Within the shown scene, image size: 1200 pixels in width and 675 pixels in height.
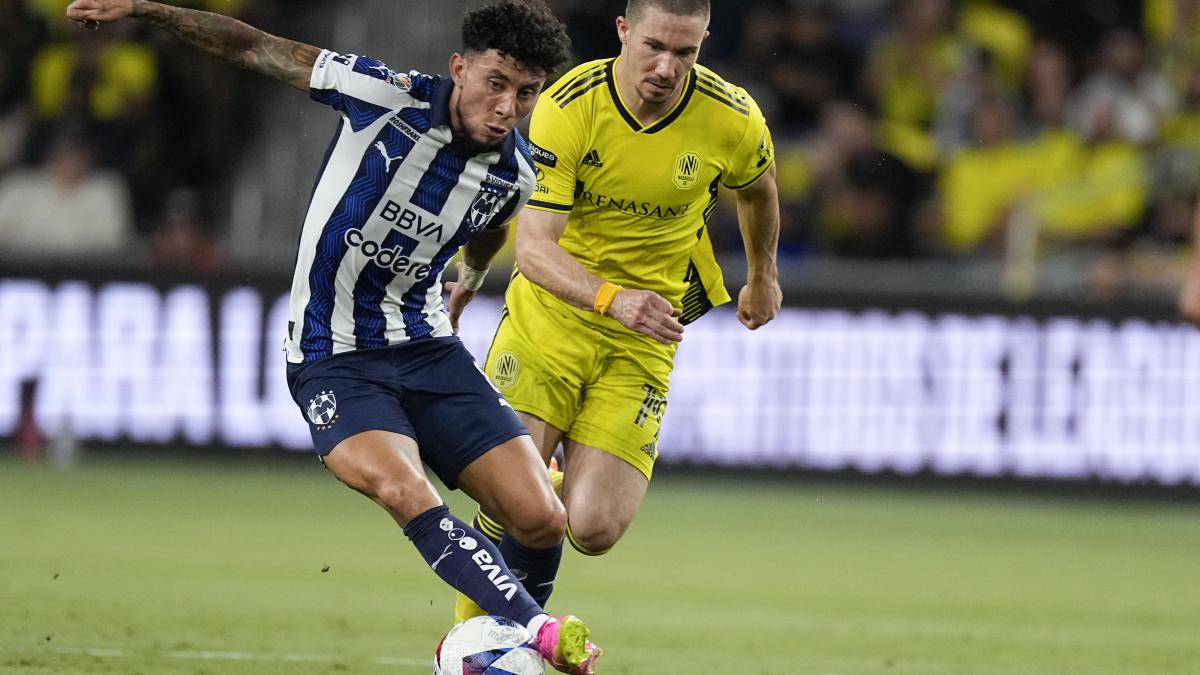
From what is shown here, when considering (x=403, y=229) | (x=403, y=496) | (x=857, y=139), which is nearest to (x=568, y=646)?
(x=403, y=496)

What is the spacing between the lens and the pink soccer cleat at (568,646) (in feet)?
Answer: 18.1

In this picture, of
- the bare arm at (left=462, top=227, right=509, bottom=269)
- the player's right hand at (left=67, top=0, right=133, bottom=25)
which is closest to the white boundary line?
the bare arm at (left=462, top=227, right=509, bottom=269)

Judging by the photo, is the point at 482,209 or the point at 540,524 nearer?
the point at 540,524

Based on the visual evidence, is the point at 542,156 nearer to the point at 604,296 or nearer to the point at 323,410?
the point at 604,296

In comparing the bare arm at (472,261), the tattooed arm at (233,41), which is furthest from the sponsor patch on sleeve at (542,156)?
the tattooed arm at (233,41)

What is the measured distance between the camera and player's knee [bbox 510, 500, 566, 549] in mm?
6266

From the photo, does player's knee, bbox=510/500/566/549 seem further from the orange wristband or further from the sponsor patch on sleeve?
the sponsor patch on sleeve

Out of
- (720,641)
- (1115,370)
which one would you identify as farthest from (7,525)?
(1115,370)

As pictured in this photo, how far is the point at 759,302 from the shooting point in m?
7.46

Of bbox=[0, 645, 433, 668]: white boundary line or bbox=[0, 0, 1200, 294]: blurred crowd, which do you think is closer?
bbox=[0, 645, 433, 668]: white boundary line

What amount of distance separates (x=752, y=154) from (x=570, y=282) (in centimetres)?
108

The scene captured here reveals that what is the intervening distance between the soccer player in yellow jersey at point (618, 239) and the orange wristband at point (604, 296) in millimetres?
134

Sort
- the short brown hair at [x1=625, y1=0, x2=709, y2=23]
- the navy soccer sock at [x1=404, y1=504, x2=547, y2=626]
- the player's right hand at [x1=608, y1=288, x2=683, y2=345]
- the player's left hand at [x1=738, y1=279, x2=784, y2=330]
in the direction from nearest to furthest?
the navy soccer sock at [x1=404, y1=504, x2=547, y2=626], the player's right hand at [x1=608, y1=288, x2=683, y2=345], the short brown hair at [x1=625, y1=0, x2=709, y2=23], the player's left hand at [x1=738, y1=279, x2=784, y2=330]

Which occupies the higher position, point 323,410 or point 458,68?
point 458,68
